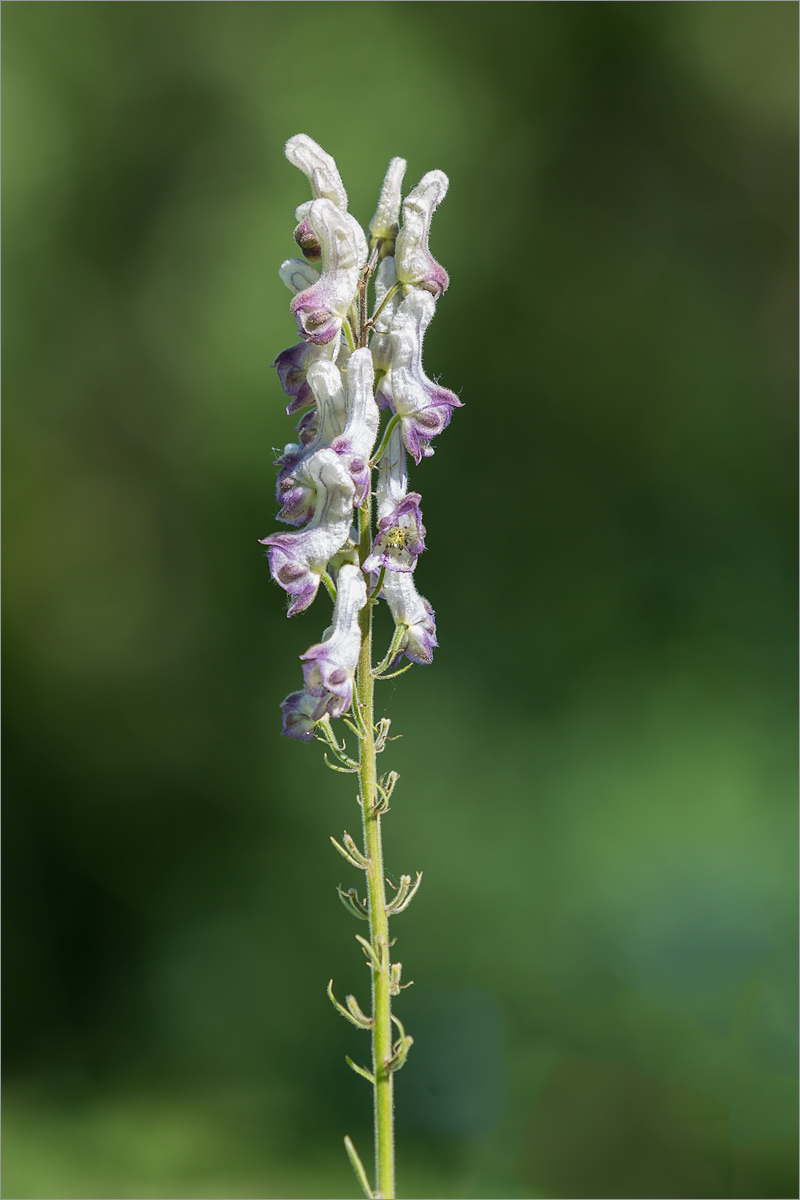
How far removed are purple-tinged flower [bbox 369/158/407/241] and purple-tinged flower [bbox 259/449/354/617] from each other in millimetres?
441

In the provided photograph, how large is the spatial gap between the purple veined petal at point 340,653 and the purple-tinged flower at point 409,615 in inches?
2.3

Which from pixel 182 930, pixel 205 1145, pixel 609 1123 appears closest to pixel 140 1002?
pixel 182 930

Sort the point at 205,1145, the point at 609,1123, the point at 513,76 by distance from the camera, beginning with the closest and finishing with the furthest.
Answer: the point at 609,1123
the point at 205,1145
the point at 513,76

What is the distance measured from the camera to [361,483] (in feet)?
4.96

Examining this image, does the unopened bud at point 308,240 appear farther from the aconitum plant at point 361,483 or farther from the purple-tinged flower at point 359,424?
the purple-tinged flower at point 359,424

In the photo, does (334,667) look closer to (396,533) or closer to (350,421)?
(396,533)

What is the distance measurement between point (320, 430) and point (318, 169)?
425 mm

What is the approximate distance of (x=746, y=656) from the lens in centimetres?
520

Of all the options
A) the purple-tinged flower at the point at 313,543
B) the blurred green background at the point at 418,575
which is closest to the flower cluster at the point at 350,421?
the purple-tinged flower at the point at 313,543

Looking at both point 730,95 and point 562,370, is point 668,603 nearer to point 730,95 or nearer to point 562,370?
point 562,370

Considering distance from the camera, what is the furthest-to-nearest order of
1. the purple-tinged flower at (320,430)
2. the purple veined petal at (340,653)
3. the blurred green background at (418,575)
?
the blurred green background at (418,575), the purple-tinged flower at (320,430), the purple veined petal at (340,653)

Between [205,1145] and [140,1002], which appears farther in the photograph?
[140,1002]

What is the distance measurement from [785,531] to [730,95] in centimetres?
249

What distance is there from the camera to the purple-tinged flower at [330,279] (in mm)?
1539
